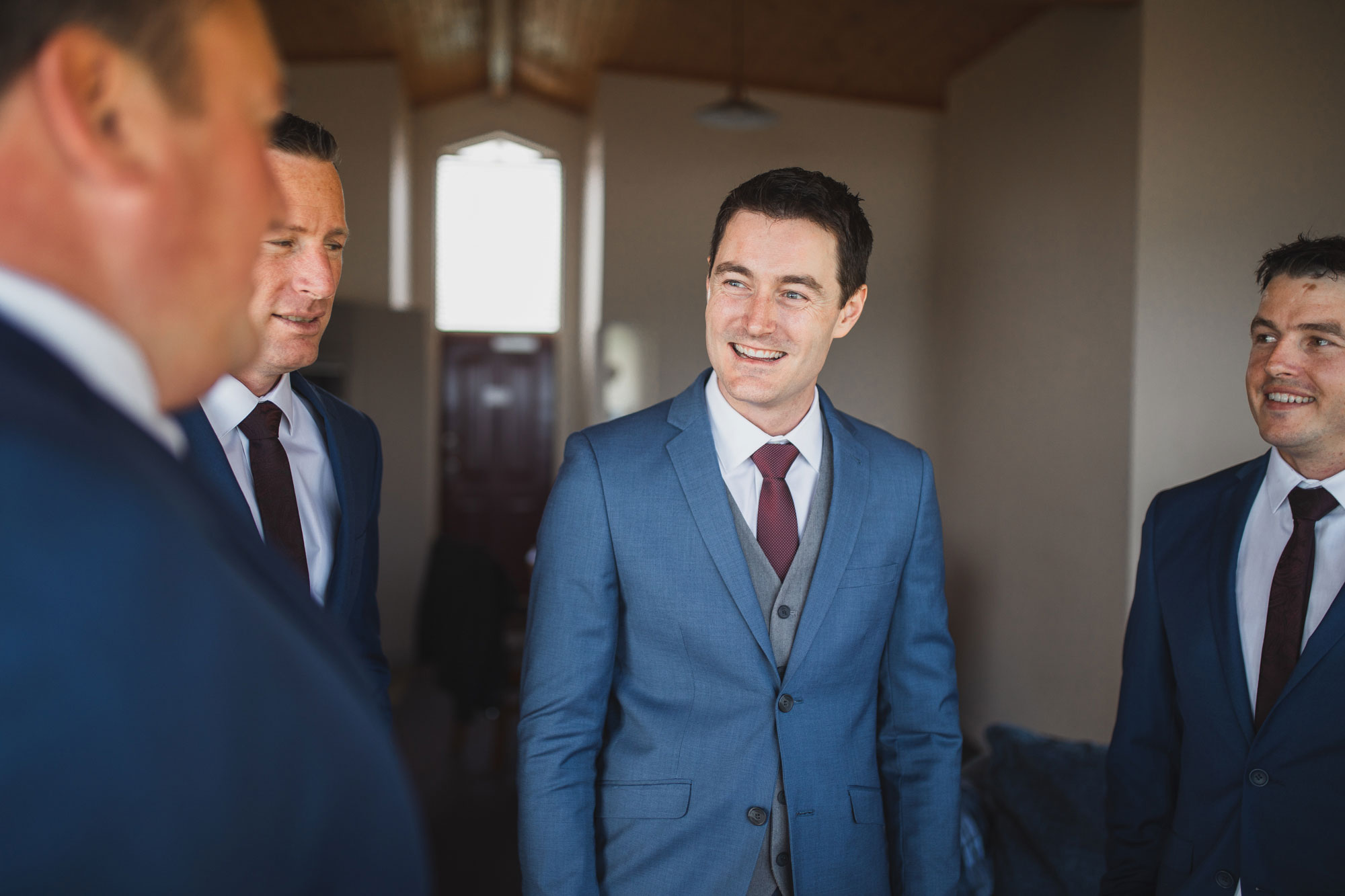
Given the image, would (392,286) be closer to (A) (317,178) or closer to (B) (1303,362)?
(A) (317,178)

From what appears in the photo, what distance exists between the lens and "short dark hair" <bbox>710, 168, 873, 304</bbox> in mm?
1617

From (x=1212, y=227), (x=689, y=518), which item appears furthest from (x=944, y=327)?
(x=689, y=518)

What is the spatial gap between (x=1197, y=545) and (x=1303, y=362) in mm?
370

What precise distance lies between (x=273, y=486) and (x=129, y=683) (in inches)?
44.6

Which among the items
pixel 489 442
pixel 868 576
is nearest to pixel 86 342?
pixel 868 576

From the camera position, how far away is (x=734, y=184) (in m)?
6.98

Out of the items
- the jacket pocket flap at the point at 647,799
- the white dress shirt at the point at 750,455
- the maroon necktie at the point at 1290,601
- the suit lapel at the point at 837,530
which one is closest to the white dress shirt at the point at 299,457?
the jacket pocket flap at the point at 647,799

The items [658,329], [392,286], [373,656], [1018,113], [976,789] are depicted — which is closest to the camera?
[373,656]

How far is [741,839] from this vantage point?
1.42m

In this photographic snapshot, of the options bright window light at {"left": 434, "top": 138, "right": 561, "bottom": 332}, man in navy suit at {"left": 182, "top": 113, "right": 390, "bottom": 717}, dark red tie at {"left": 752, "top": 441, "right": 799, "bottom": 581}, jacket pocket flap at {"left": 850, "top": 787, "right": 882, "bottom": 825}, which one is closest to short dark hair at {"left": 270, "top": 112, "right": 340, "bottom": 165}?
man in navy suit at {"left": 182, "top": 113, "right": 390, "bottom": 717}

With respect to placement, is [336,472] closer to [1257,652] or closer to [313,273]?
[313,273]

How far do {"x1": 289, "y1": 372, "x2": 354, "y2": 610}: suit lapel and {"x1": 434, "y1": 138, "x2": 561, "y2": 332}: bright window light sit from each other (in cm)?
813

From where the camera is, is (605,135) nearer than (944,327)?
No

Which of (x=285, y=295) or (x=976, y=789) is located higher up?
(x=285, y=295)
